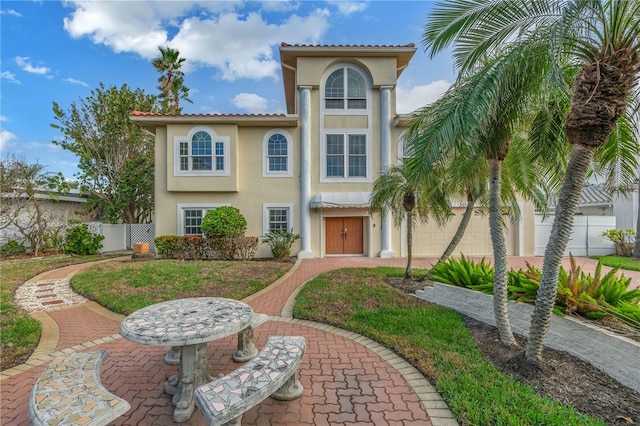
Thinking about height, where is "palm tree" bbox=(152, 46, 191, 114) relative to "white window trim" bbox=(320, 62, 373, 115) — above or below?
above

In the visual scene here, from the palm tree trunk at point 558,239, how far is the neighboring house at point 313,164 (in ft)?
36.9

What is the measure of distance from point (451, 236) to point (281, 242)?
965cm

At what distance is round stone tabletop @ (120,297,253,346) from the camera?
323cm

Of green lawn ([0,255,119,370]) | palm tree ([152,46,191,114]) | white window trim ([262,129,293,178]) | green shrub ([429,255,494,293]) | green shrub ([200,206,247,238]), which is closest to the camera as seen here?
→ green lawn ([0,255,119,370])

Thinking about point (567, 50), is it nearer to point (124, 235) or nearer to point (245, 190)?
point (245, 190)

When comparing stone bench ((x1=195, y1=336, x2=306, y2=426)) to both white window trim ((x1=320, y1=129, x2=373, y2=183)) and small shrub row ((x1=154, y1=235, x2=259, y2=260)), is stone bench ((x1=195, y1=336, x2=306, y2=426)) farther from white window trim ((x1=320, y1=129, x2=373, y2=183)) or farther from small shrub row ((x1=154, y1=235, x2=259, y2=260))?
white window trim ((x1=320, y1=129, x2=373, y2=183))

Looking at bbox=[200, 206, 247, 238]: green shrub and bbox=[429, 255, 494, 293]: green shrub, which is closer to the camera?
bbox=[429, 255, 494, 293]: green shrub

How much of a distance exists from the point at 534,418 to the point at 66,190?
25.3 metres

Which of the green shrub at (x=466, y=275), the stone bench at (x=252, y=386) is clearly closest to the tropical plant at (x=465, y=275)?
the green shrub at (x=466, y=275)

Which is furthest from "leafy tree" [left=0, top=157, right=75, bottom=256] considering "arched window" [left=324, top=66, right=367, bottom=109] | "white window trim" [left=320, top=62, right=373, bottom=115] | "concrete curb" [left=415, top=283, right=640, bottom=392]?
"concrete curb" [left=415, top=283, right=640, bottom=392]

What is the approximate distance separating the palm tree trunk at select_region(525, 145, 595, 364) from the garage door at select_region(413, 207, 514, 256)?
12.0 metres

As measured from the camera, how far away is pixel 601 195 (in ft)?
73.7

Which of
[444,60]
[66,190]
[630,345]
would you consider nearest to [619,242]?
[630,345]

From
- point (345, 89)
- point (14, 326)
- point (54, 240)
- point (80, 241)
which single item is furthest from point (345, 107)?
point (54, 240)
